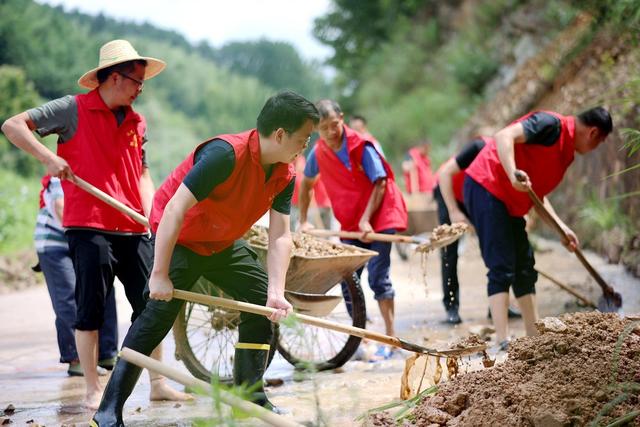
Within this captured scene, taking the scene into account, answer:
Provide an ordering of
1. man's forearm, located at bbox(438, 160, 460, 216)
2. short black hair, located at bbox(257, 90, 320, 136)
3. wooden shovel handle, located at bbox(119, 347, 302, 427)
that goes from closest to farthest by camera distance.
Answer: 1. wooden shovel handle, located at bbox(119, 347, 302, 427)
2. short black hair, located at bbox(257, 90, 320, 136)
3. man's forearm, located at bbox(438, 160, 460, 216)

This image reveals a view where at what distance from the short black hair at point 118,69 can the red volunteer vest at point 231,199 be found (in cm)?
98

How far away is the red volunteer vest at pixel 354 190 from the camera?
6.39 metres

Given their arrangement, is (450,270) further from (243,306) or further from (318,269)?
(243,306)

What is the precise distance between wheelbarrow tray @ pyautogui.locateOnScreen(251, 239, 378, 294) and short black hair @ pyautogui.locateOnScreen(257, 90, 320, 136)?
4.82 feet

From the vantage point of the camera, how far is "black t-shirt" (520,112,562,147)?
5.54m

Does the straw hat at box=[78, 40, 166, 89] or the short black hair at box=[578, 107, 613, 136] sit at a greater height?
the straw hat at box=[78, 40, 166, 89]

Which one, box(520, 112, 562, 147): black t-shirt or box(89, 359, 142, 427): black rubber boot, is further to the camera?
box(520, 112, 562, 147): black t-shirt

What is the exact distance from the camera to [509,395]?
3580mm

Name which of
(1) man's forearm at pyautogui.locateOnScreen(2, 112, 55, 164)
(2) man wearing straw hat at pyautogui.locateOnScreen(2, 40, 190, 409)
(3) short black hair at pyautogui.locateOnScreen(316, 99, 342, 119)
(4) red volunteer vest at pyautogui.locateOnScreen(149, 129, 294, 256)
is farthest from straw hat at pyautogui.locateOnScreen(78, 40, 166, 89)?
(3) short black hair at pyautogui.locateOnScreen(316, 99, 342, 119)

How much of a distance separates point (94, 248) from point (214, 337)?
111cm

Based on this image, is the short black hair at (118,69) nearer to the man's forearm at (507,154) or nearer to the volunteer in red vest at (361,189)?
the volunteer in red vest at (361,189)

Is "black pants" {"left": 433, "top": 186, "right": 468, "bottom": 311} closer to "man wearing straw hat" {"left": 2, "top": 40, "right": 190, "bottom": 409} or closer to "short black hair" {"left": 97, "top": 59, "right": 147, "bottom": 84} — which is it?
"man wearing straw hat" {"left": 2, "top": 40, "right": 190, "bottom": 409}

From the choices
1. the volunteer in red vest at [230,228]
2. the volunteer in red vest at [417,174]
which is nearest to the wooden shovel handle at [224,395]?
the volunteer in red vest at [230,228]

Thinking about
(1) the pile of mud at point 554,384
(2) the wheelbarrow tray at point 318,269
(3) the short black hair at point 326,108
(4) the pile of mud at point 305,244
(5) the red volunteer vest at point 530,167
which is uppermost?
(3) the short black hair at point 326,108
